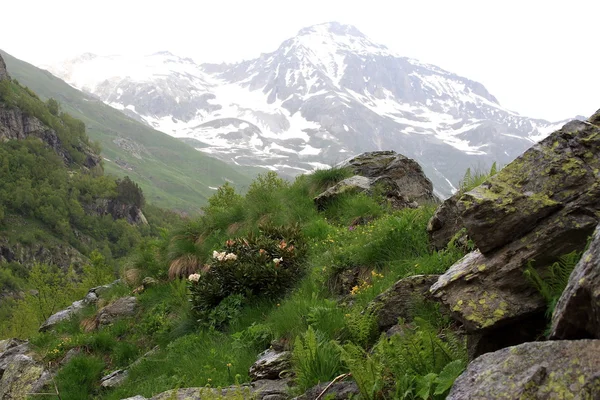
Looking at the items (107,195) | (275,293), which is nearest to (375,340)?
(275,293)

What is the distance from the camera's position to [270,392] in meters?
5.35

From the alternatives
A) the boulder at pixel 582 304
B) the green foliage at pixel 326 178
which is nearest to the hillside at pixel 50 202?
the green foliage at pixel 326 178

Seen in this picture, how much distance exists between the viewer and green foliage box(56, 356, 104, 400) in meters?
9.53

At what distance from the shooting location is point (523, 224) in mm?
4598

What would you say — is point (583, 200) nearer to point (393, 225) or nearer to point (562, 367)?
point (562, 367)

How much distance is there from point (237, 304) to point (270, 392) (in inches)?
148

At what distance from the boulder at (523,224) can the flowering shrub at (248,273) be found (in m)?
4.53

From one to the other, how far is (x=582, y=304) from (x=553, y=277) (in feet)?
A: 3.73

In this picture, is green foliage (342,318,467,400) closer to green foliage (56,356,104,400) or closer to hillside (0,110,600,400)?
hillside (0,110,600,400)

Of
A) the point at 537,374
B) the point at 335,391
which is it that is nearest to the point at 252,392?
the point at 335,391

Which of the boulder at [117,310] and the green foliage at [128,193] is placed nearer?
the boulder at [117,310]

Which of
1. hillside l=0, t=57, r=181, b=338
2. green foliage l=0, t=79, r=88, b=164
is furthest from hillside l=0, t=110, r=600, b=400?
green foliage l=0, t=79, r=88, b=164

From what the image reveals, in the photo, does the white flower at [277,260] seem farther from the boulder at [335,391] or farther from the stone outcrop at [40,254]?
the stone outcrop at [40,254]

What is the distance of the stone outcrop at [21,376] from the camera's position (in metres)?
10.2
